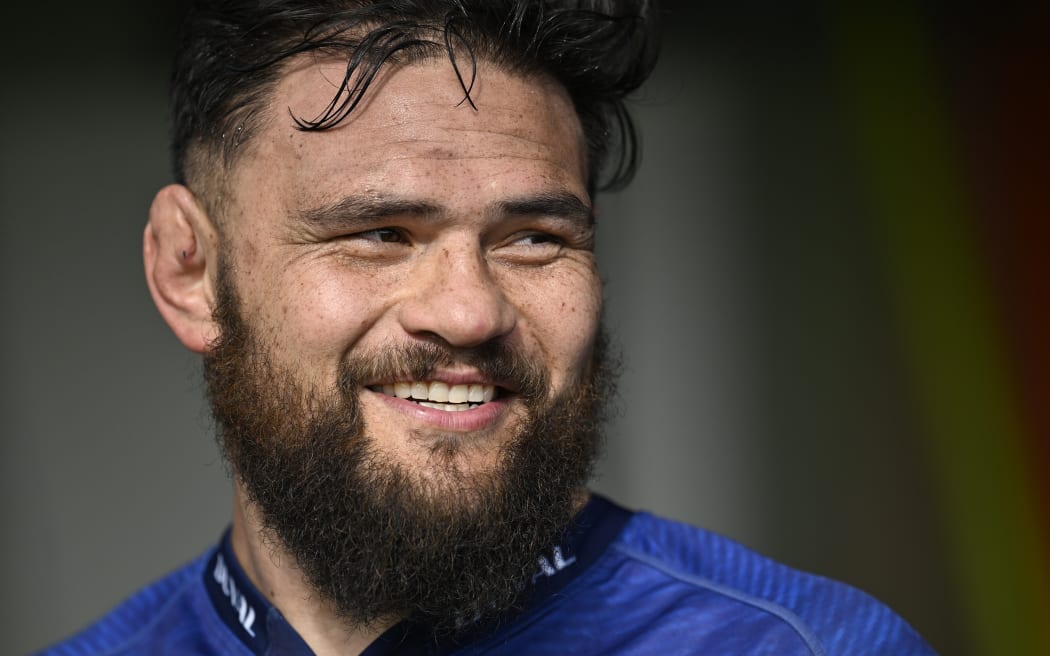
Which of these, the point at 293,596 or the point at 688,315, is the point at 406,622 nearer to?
the point at 293,596

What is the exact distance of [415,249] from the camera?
1.70 meters

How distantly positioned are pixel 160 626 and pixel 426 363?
0.85 metres

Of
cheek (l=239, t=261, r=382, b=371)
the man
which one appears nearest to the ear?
the man

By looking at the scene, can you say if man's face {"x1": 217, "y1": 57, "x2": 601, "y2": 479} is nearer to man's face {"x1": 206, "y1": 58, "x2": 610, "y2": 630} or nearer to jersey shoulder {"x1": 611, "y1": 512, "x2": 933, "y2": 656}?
man's face {"x1": 206, "y1": 58, "x2": 610, "y2": 630}

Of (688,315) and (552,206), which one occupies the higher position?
(552,206)

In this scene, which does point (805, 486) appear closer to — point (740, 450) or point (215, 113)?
point (740, 450)

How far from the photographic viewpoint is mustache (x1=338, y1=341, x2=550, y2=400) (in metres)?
1.64

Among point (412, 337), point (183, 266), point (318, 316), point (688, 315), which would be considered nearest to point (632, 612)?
point (412, 337)

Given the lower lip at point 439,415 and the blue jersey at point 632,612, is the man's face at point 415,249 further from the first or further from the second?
the blue jersey at point 632,612

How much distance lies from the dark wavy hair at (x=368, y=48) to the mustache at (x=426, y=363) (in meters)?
0.37

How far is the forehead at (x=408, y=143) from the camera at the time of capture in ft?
5.52

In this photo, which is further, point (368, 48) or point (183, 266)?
point (183, 266)

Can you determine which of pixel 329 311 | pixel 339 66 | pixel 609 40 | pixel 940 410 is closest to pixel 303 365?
pixel 329 311

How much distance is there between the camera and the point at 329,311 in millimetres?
1661
